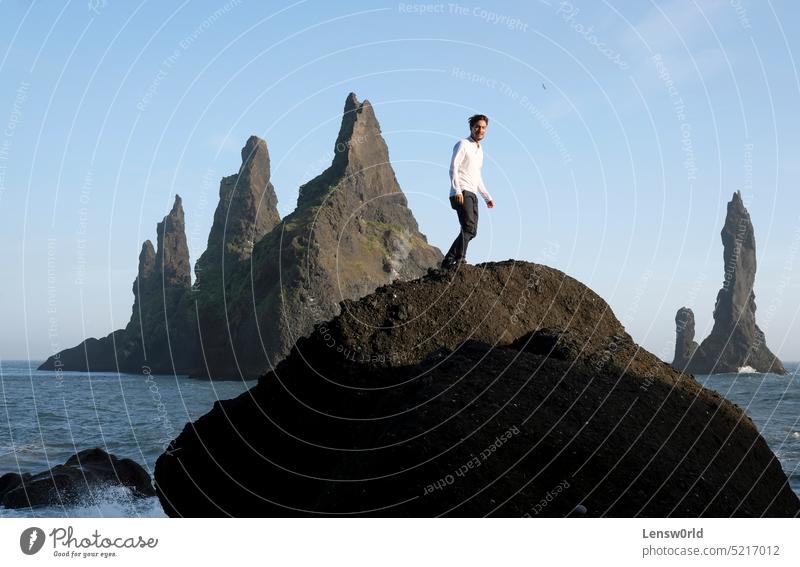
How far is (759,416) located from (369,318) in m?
37.4

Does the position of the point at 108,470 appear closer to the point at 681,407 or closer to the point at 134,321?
the point at 681,407

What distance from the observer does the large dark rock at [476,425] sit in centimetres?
824

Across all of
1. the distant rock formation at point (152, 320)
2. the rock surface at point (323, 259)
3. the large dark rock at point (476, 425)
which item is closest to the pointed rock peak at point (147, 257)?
the distant rock formation at point (152, 320)

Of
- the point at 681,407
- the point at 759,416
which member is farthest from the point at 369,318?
the point at 759,416

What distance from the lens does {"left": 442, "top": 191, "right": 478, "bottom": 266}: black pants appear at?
1165 centimetres

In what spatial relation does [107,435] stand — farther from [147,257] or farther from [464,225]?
[147,257]

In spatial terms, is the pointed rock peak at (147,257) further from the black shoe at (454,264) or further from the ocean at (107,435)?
the black shoe at (454,264)

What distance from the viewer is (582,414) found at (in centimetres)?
945

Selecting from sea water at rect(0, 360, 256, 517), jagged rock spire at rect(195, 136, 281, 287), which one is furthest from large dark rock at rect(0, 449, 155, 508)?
jagged rock spire at rect(195, 136, 281, 287)

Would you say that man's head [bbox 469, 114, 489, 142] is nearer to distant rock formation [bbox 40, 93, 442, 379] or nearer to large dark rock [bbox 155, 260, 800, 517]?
large dark rock [bbox 155, 260, 800, 517]

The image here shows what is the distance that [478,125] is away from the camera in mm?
11375

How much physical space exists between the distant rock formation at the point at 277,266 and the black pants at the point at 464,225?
76223 mm
